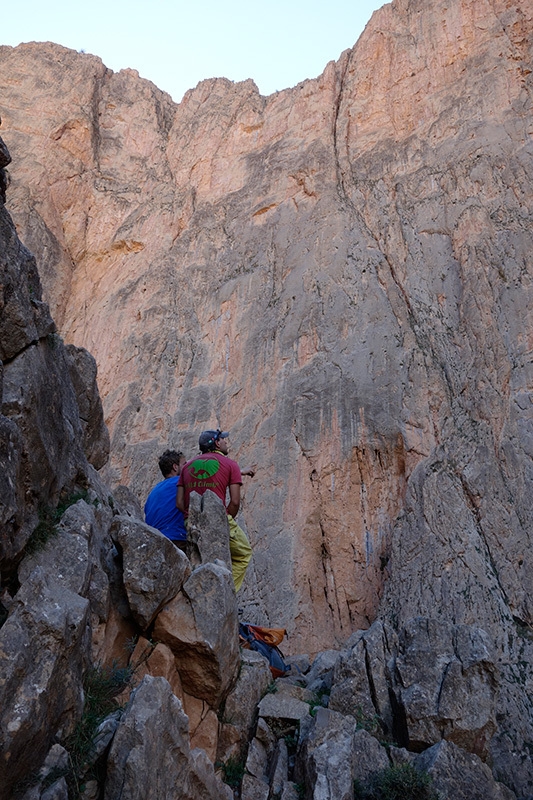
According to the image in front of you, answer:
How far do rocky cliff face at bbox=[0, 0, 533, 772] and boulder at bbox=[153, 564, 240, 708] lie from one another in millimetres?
4416

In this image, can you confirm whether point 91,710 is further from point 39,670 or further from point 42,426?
point 42,426

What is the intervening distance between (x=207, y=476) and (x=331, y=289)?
28.7ft

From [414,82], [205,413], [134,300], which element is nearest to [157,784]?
[205,413]

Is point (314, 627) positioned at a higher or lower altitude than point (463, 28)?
lower

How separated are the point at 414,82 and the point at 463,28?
6.64ft

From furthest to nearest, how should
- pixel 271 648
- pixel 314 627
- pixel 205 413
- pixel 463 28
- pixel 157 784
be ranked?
pixel 463 28
pixel 205 413
pixel 314 627
pixel 271 648
pixel 157 784

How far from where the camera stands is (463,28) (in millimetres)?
19625

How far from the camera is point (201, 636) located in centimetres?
689

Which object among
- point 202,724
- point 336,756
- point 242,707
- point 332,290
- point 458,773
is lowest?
point 458,773

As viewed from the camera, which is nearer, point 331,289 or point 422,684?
point 422,684

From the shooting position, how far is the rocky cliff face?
1186cm

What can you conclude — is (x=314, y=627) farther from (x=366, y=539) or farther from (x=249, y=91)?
(x=249, y=91)

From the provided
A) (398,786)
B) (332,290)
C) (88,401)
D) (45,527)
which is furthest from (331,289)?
(398,786)

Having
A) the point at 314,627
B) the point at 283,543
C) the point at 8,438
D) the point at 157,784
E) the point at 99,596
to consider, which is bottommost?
the point at 314,627
